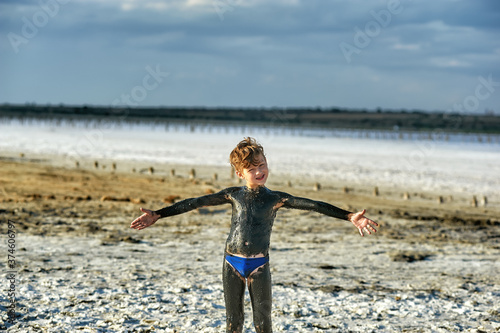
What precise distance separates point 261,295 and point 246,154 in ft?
3.70

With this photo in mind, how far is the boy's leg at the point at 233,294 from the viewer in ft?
15.0

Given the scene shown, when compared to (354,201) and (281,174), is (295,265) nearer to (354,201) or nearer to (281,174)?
(354,201)

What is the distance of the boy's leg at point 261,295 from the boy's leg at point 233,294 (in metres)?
0.09

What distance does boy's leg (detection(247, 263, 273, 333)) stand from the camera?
4.56 metres

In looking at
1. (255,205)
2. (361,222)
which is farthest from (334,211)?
(255,205)

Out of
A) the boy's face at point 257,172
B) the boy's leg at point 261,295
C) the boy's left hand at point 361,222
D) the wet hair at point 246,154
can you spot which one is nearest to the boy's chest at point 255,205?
the boy's face at point 257,172

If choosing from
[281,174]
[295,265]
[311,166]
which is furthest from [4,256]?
[311,166]

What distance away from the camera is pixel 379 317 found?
6.89 m

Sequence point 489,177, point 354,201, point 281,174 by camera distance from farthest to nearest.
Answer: point 489,177 → point 281,174 → point 354,201

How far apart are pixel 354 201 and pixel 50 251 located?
10578mm

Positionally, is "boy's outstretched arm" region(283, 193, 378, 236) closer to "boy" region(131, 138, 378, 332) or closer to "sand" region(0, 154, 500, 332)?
"boy" region(131, 138, 378, 332)

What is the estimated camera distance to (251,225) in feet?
15.1

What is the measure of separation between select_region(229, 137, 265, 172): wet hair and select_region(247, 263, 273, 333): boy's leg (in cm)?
83

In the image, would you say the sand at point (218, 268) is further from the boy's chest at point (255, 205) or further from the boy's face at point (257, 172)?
the boy's face at point (257, 172)
